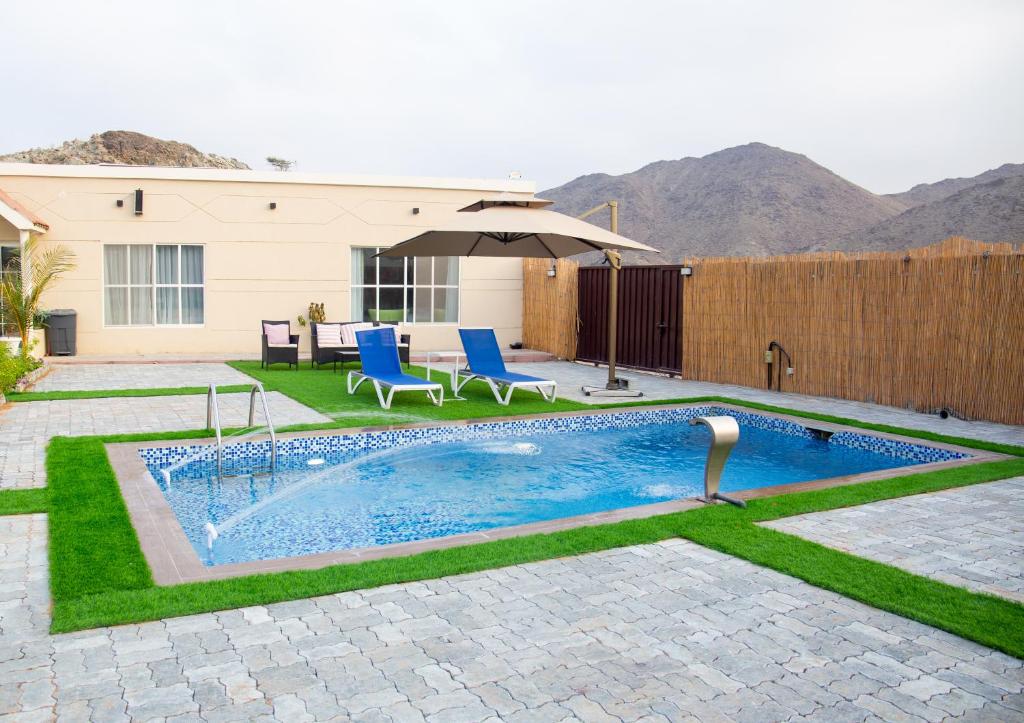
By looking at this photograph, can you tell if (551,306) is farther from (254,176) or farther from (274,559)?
(274,559)

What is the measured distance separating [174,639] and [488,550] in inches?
70.0

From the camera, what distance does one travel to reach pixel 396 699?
301cm

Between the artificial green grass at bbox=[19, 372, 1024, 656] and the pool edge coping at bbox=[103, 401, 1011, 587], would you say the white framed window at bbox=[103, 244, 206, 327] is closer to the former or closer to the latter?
the pool edge coping at bbox=[103, 401, 1011, 587]

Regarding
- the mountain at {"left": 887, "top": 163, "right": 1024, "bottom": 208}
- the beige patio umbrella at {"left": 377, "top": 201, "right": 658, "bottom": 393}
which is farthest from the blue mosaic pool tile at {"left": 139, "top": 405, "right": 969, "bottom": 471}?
the mountain at {"left": 887, "top": 163, "right": 1024, "bottom": 208}

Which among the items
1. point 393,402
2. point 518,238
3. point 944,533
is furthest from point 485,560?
point 518,238

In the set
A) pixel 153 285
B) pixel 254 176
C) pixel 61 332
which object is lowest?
pixel 61 332

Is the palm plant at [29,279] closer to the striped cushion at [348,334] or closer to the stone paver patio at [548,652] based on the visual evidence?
the striped cushion at [348,334]

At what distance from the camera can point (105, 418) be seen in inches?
352

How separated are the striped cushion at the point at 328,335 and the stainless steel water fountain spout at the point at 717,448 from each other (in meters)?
9.70

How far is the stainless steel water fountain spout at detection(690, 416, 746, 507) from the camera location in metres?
5.77

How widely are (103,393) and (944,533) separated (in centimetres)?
983

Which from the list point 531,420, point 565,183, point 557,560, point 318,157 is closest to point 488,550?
point 557,560

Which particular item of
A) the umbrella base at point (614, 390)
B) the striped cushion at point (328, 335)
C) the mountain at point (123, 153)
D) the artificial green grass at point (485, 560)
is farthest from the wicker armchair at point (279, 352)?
the mountain at point (123, 153)

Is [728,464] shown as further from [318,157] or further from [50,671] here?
[318,157]
